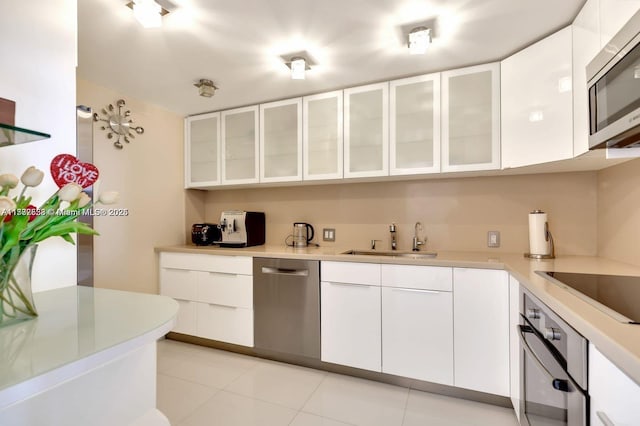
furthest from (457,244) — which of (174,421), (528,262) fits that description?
(174,421)

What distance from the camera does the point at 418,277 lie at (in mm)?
1891

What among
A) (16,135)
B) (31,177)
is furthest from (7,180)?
(16,135)

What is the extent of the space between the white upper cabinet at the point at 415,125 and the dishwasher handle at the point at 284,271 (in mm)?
Answer: 985

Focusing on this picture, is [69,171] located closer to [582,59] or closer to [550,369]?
[550,369]

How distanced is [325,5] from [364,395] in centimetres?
221

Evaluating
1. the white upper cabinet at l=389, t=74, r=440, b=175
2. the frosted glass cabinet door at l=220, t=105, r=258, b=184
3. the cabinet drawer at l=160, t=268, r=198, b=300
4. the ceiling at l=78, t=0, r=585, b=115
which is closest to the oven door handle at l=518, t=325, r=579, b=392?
the white upper cabinet at l=389, t=74, r=440, b=175

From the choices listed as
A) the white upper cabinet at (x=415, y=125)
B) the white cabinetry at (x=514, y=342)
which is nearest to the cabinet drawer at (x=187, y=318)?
the white upper cabinet at (x=415, y=125)

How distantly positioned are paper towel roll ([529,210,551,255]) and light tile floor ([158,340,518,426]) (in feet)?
3.24

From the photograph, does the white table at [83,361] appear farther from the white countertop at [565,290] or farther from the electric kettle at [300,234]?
the electric kettle at [300,234]

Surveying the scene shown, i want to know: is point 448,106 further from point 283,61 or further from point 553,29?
point 283,61

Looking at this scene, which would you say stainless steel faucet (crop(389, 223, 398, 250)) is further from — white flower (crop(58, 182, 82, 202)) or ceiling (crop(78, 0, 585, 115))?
white flower (crop(58, 182, 82, 202))

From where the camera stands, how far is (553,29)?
5.19 ft

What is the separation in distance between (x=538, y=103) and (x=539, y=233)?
0.81m

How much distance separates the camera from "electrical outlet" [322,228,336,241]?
2705 mm
